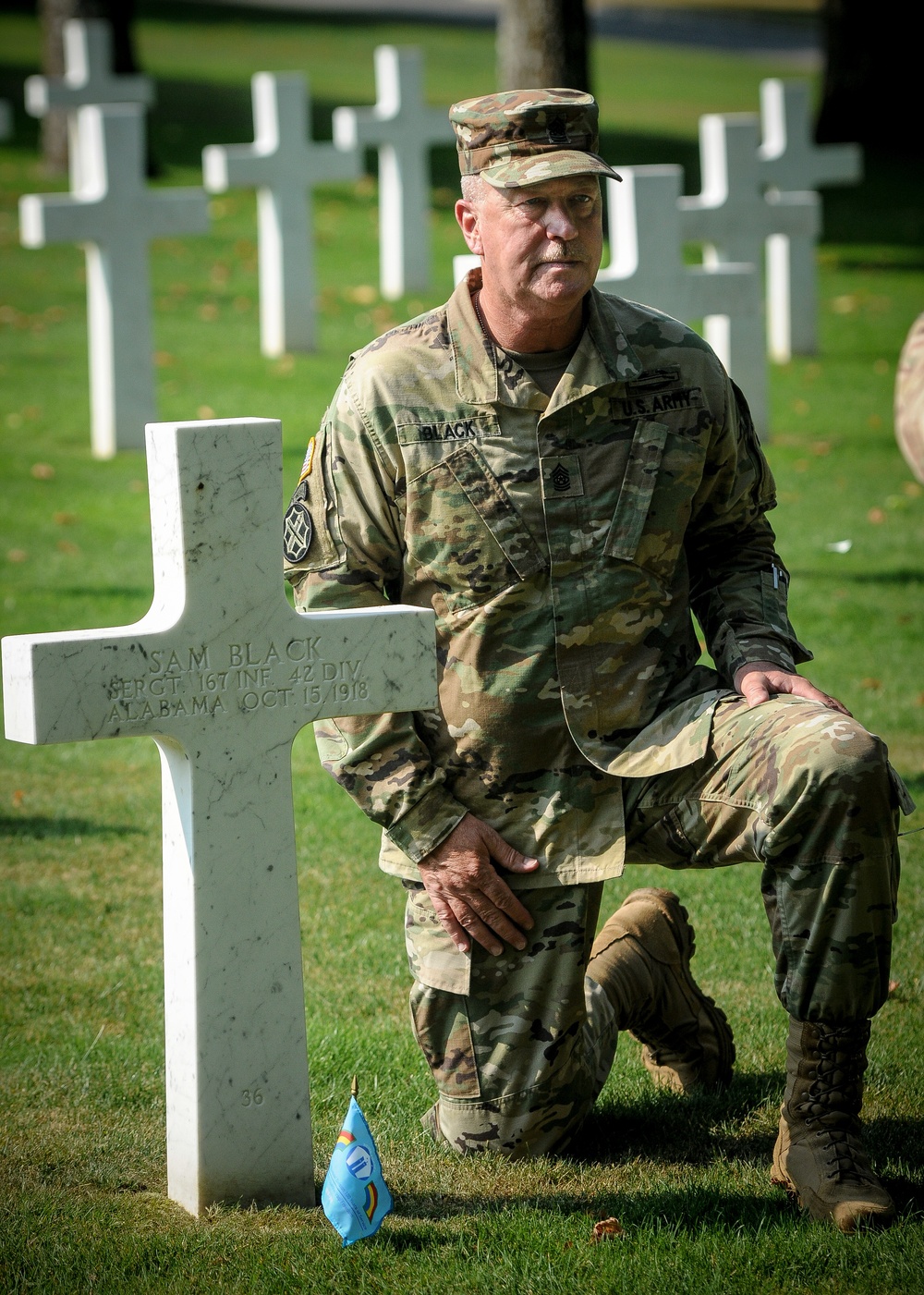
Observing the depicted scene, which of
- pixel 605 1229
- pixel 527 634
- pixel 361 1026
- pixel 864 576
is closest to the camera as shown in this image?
pixel 605 1229

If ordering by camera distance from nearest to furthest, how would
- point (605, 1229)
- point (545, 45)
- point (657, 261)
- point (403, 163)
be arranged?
1. point (605, 1229)
2. point (657, 261)
3. point (545, 45)
4. point (403, 163)

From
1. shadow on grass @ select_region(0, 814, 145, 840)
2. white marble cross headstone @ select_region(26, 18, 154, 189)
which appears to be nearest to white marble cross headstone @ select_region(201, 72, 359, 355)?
white marble cross headstone @ select_region(26, 18, 154, 189)

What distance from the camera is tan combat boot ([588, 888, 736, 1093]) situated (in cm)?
384

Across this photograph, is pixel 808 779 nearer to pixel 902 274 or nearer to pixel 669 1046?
pixel 669 1046

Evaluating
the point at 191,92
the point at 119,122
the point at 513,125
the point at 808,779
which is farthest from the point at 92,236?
the point at 191,92

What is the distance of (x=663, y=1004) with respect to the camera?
12.7ft

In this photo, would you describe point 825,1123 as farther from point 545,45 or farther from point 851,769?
point 545,45

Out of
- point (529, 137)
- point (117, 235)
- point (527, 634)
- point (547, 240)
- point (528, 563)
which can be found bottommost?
point (527, 634)

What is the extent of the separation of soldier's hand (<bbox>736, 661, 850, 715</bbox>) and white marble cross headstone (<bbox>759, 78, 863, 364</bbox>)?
34.2 feet

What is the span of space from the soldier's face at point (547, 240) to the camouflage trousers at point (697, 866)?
3.00 feet

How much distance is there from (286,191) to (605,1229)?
1106cm

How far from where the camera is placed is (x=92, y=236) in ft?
34.8

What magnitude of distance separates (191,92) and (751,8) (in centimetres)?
2175

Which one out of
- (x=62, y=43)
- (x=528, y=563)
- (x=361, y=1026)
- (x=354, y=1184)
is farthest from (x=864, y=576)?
(x=62, y=43)
